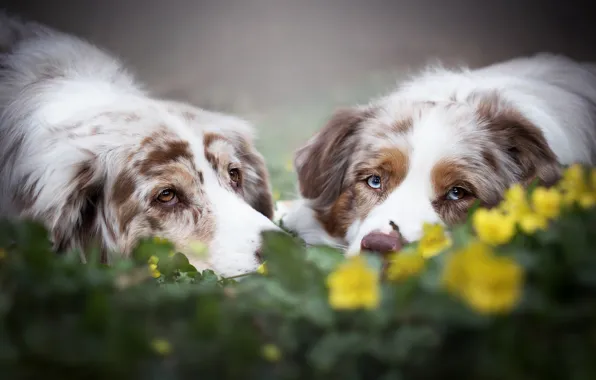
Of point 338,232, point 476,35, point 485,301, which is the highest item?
point 485,301

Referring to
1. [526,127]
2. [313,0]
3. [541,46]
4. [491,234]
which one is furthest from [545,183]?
[313,0]

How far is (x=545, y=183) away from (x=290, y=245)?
1768 millimetres

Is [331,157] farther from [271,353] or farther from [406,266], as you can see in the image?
[271,353]

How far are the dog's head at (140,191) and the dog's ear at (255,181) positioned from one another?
330mm

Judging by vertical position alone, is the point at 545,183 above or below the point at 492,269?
below

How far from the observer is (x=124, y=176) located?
113 inches

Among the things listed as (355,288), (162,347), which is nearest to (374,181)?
(355,288)

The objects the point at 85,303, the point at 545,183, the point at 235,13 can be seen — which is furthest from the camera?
the point at 235,13

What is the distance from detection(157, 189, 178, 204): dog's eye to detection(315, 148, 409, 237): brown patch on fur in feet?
2.96

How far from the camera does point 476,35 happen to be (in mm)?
3998

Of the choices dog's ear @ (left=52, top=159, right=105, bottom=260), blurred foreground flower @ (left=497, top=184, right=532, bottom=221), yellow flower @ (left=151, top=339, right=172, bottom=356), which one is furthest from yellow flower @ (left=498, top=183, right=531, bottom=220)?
dog's ear @ (left=52, top=159, right=105, bottom=260)

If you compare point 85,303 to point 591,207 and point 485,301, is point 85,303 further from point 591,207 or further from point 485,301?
point 591,207

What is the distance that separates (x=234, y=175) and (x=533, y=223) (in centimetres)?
183

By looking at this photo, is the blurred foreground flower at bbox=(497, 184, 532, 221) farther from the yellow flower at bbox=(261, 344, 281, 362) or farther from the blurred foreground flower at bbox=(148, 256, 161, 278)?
the blurred foreground flower at bbox=(148, 256, 161, 278)
